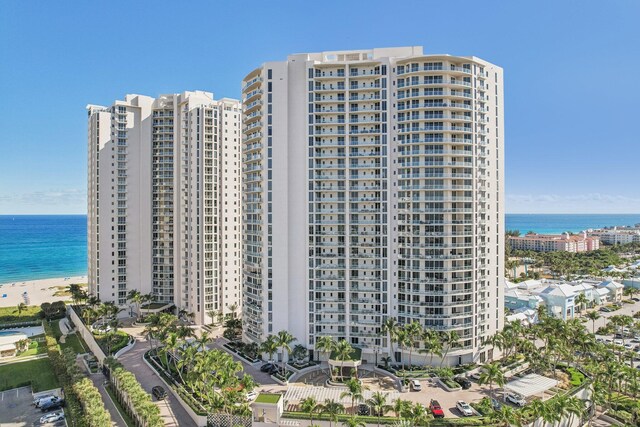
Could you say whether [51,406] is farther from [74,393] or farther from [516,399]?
[516,399]

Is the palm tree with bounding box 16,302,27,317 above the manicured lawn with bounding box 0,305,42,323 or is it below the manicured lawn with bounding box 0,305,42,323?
above

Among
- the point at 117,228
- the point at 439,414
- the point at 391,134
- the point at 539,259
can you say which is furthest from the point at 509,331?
the point at 539,259

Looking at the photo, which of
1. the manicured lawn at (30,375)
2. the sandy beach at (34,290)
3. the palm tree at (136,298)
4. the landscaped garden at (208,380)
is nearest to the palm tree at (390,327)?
the landscaped garden at (208,380)

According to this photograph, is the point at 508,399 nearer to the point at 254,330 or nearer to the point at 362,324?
the point at 362,324

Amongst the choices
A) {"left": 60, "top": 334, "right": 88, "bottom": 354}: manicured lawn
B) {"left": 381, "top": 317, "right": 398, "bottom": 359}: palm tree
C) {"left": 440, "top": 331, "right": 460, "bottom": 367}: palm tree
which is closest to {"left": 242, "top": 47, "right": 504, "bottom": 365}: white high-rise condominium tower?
{"left": 381, "top": 317, "right": 398, "bottom": 359}: palm tree

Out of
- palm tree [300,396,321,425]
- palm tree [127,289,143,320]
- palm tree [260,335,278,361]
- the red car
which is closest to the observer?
palm tree [300,396,321,425]

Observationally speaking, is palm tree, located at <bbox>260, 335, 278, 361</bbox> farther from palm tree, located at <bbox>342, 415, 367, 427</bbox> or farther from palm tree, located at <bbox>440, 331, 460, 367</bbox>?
palm tree, located at <bbox>440, 331, 460, 367</bbox>

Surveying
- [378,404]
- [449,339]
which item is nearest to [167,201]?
[449,339]
